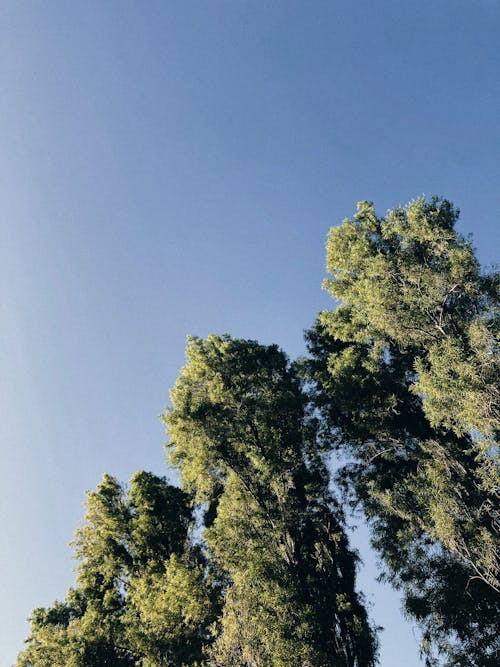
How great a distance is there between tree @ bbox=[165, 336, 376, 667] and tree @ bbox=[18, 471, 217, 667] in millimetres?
1332

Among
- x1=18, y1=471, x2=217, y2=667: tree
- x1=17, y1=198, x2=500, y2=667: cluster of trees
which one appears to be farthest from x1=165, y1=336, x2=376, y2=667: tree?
x1=18, y1=471, x2=217, y2=667: tree

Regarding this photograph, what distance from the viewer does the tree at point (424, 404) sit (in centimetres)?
1280

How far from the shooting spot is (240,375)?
62.3 feet

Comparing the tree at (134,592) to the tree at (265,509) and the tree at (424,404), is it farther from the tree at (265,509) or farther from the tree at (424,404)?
the tree at (424,404)

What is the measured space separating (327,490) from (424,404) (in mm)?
6263

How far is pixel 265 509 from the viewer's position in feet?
53.1

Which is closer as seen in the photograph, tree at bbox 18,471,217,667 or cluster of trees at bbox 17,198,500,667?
cluster of trees at bbox 17,198,500,667

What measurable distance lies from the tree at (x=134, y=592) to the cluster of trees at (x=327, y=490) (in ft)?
0.21

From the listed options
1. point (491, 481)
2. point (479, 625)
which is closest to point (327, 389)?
point (491, 481)

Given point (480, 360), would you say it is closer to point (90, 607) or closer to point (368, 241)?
point (368, 241)

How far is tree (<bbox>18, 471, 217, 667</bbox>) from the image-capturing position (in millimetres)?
15234

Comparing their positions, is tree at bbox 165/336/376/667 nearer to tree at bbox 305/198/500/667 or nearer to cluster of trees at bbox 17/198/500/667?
cluster of trees at bbox 17/198/500/667

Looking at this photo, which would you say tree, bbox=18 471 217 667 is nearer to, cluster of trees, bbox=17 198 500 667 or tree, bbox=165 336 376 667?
cluster of trees, bbox=17 198 500 667

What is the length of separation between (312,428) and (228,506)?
494cm
